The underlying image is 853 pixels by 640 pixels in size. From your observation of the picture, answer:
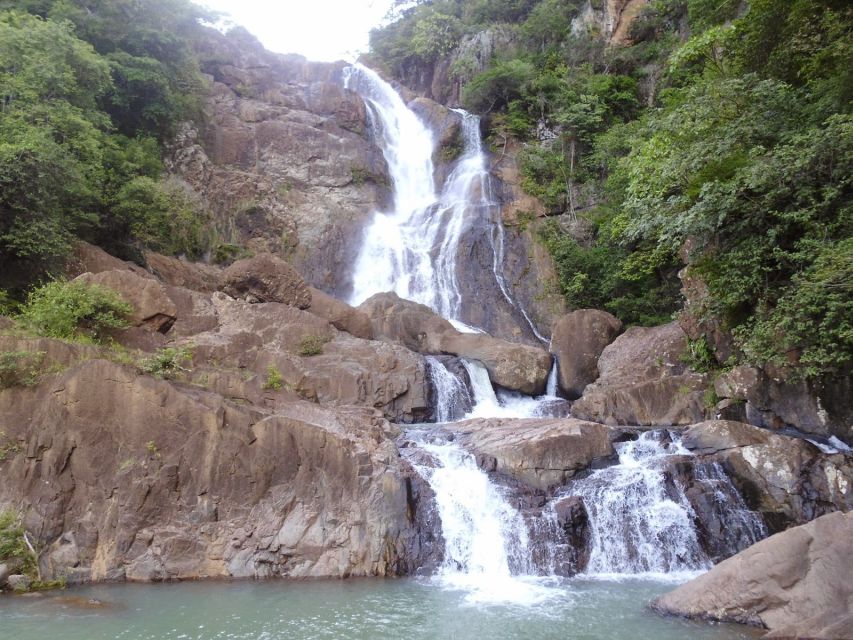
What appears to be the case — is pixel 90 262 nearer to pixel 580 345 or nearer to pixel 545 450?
pixel 545 450

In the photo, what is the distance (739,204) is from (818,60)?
203 inches

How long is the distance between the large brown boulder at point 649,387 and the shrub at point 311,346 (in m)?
7.89

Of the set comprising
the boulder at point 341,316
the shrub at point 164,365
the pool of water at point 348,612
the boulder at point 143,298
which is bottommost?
the pool of water at point 348,612

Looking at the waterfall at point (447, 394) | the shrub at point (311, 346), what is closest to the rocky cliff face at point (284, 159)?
the shrub at point (311, 346)

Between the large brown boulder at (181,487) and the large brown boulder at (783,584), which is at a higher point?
the large brown boulder at (181,487)

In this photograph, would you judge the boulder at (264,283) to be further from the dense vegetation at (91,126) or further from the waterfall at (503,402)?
the waterfall at (503,402)

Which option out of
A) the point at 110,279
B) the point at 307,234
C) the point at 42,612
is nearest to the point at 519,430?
the point at 42,612

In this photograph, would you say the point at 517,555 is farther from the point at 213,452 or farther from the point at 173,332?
the point at 173,332

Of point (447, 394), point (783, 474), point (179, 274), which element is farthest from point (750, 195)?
point (179, 274)

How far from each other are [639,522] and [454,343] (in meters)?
10.1

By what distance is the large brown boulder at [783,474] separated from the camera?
1270cm

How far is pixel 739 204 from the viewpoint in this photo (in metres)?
13.9

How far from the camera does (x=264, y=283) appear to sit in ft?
67.5

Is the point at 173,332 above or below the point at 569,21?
below
